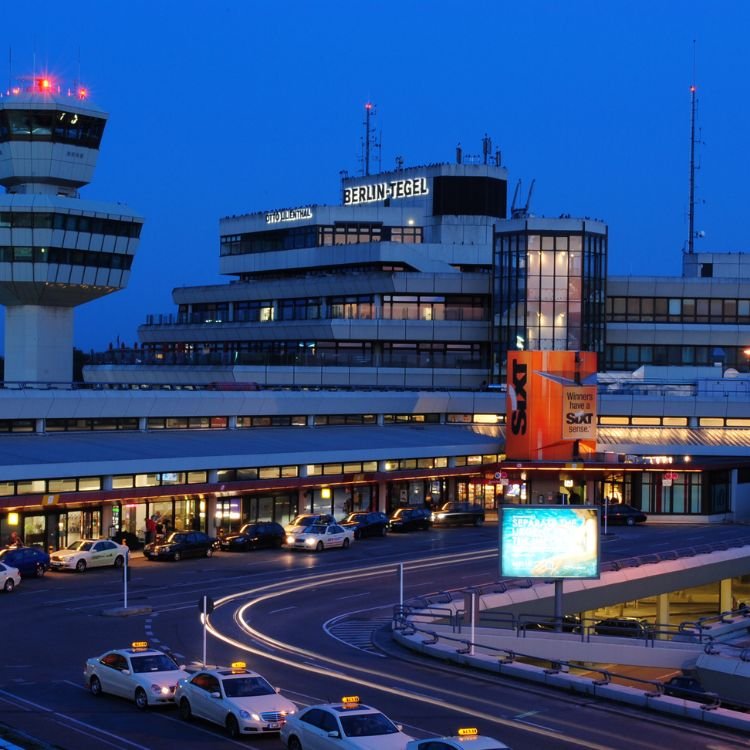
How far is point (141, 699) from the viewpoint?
3397 centimetres

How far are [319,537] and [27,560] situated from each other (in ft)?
55.4

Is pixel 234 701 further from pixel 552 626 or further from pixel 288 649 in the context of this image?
pixel 552 626

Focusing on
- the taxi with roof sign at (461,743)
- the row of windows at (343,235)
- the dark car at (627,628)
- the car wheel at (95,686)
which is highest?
the row of windows at (343,235)

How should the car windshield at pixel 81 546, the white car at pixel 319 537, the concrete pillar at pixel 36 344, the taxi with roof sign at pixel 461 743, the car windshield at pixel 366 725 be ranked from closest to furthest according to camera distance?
the taxi with roof sign at pixel 461 743 → the car windshield at pixel 366 725 → the car windshield at pixel 81 546 → the white car at pixel 319 537 → the concrete pillar at pixel 36 344

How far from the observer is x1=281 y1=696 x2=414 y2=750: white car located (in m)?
27.5

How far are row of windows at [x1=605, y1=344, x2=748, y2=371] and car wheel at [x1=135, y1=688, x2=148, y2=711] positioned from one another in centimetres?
9265

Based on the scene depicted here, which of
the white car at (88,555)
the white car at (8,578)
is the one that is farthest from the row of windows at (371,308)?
the white car at (8,578)

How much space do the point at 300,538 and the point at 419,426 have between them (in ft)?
93.9

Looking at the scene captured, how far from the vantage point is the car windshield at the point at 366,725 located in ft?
91.8

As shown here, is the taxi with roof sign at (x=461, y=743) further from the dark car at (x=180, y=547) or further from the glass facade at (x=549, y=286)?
the glass facade at (x=549, y=286)

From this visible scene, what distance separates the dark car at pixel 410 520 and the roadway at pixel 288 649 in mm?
7917

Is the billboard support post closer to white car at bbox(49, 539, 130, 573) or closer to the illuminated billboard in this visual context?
the illuminated billboard

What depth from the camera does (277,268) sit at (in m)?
136

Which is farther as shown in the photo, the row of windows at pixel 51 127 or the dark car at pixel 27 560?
the row of windows at pixel 51 127
